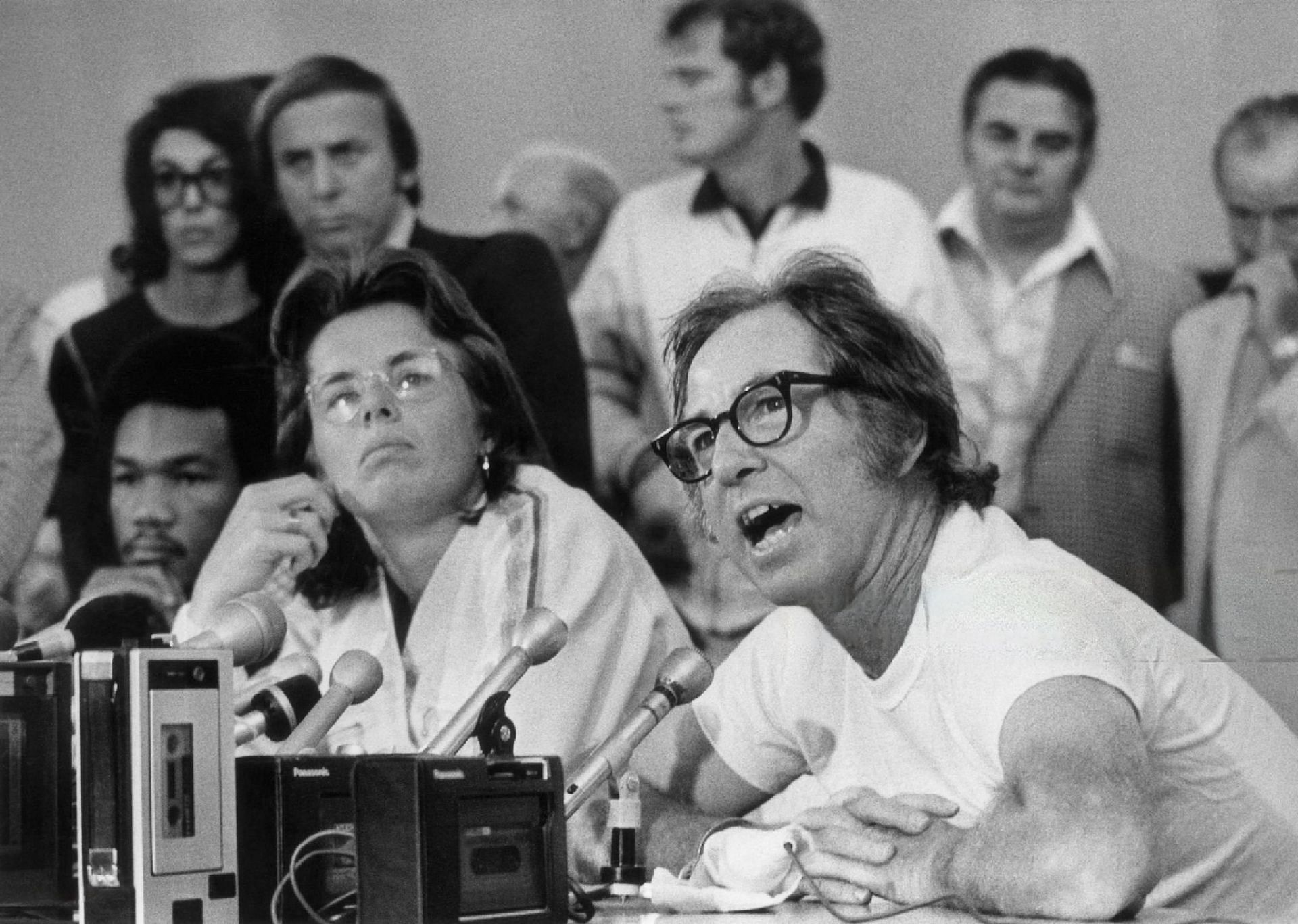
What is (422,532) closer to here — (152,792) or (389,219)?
(389,219)

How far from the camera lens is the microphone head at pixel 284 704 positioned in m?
2.07

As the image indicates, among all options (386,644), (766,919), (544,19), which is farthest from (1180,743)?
(544,19)

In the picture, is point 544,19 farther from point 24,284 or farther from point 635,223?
point 24,284

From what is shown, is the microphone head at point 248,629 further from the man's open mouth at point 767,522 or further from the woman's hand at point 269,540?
the woman's hand at point 269,540

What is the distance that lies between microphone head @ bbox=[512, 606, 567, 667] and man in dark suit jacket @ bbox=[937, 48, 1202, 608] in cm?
78

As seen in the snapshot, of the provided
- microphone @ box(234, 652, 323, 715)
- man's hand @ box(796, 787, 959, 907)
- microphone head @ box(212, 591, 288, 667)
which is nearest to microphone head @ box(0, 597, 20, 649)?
microphone @ box(234, 652, 323, 715)

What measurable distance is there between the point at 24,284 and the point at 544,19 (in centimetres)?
107

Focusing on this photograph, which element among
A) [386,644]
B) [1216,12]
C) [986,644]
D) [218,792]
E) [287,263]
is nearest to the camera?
[218,792]

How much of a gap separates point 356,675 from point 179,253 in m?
1.31

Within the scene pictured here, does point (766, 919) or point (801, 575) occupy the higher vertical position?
point (801, 575)

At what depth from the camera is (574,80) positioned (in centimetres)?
303

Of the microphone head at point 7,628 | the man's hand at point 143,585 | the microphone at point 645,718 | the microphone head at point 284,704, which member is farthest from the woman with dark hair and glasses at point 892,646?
the man's hand at point 143,585

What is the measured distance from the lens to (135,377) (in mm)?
3281

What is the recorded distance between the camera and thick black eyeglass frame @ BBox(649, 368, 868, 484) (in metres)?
2.29
